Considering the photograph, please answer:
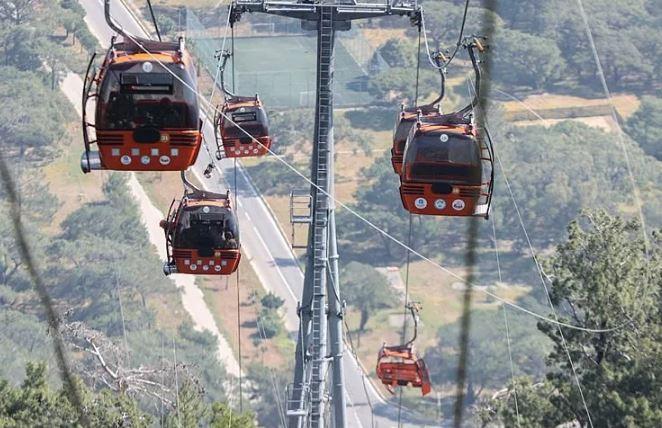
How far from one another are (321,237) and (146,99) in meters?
4.91

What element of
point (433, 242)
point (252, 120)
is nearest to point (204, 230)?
point (252, 120)

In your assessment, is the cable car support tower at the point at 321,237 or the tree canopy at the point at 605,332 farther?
the tree canopy at the point at 605,332

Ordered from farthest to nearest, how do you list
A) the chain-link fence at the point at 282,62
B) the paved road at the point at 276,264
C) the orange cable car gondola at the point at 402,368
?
1. the chain-link fence at the point at 282,62
2. the paved road at the point at 276,264
3. the orange cable car gondola at the point at 402,368

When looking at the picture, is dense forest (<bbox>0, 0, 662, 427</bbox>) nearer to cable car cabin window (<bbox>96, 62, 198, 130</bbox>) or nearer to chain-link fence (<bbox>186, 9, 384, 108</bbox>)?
chain-link fence (<bbox>186, 9, 384, 108</bbox>)

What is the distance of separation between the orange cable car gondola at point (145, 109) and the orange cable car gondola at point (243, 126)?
1069 centimetres

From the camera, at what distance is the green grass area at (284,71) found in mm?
126375

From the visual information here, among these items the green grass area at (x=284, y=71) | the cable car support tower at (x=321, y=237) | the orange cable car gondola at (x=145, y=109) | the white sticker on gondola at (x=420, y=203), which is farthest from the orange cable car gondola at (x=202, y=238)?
the green grass area at (x=284, y=71)

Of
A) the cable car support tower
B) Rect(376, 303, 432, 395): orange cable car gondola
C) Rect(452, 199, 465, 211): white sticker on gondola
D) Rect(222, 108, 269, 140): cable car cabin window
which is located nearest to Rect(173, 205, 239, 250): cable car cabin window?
the cable car support tower

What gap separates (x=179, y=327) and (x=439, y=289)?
12.6 m

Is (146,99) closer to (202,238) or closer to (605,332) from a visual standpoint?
(202,238)

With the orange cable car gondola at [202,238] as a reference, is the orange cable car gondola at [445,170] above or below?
above

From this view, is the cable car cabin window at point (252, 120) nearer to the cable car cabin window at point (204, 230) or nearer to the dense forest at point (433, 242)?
the cable car cabin window at point (204, 230)

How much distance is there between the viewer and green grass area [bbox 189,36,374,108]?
4975 inches

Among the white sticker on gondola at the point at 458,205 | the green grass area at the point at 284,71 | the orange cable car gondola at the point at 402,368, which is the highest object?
the white sticker on gondola at the point at 458,205
